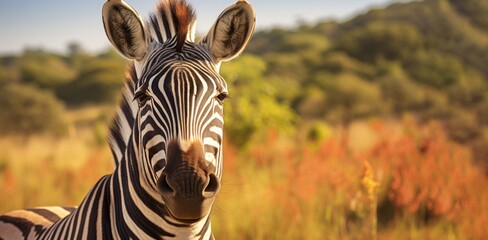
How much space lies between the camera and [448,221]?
646 centimetres

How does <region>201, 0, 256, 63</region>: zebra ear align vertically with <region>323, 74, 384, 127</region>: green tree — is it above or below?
above

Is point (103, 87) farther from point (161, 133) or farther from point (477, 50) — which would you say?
point (161, 133)

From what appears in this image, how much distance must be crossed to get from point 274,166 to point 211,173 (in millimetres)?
7354

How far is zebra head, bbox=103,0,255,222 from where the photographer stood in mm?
1997

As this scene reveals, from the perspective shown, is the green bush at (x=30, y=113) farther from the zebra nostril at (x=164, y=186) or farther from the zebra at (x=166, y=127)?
the zebra nostril at (x=164, y=186)

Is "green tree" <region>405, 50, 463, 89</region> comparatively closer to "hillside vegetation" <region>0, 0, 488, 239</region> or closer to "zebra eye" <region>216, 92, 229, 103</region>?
"hillside vegetation" <region>0, 0, 488, 239</region>

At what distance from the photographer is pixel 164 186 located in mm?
1996

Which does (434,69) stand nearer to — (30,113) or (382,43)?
(382,43)

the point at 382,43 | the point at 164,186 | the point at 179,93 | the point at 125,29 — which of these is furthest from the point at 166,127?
the point at 382,43

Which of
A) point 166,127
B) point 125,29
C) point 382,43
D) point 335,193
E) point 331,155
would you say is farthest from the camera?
point 382,43

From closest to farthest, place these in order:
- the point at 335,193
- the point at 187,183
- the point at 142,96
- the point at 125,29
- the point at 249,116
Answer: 1. the point at 187,183
2. the point at 142,96
3. the point at 125,29
4. the point at 335,193
5. the point at 249,116

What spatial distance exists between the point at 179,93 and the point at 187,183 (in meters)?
0.37

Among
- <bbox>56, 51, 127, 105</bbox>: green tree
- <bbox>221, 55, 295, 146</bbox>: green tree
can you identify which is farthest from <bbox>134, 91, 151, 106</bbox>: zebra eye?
<bbox>56, 51, 127, 105</bbox>: green tree

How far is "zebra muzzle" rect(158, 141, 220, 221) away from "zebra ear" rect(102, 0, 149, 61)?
61 centimetres
